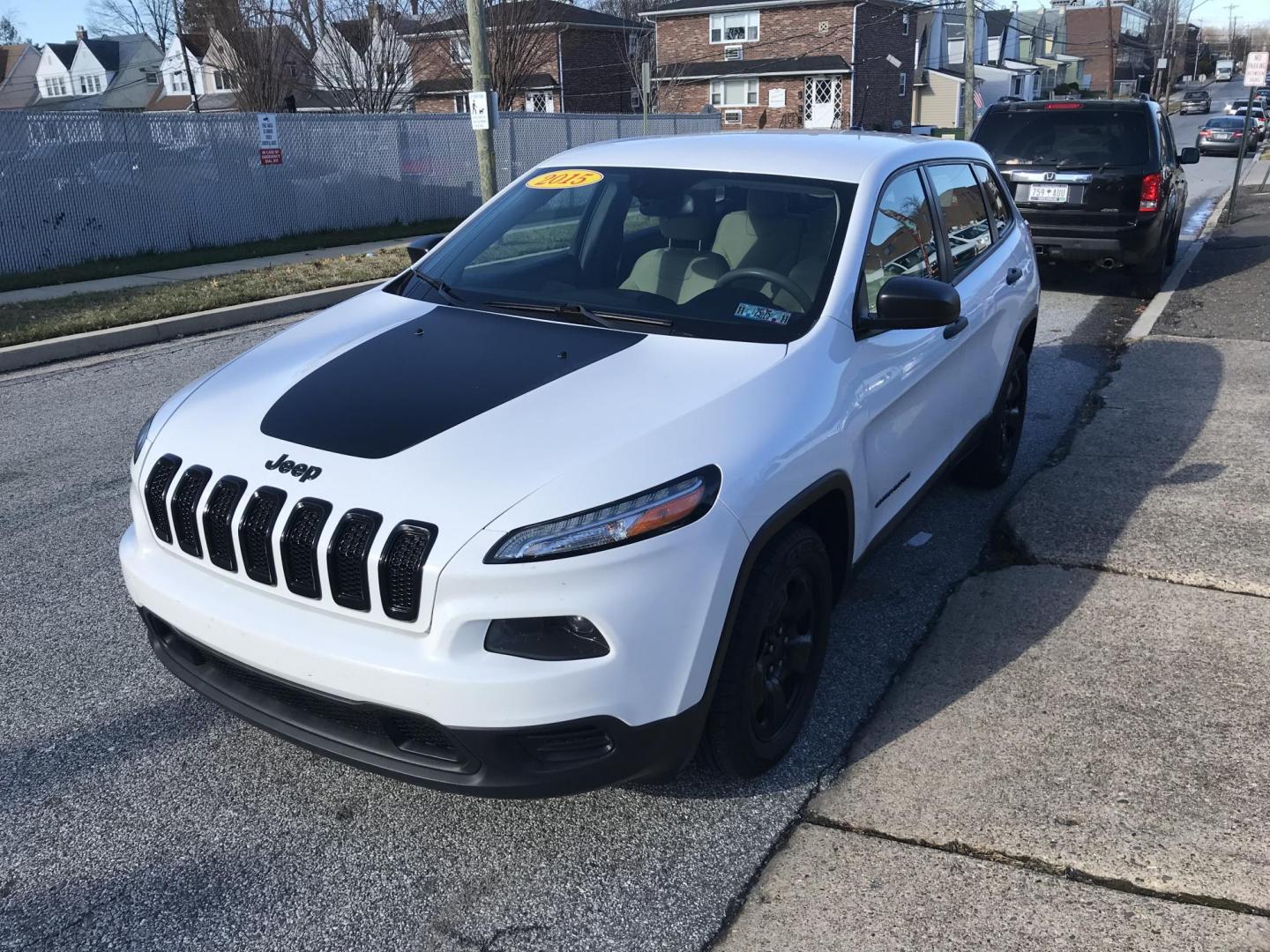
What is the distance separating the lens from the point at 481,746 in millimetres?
2521

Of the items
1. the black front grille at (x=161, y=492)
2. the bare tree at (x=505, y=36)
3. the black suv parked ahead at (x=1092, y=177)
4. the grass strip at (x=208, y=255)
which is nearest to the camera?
the black front grille at (x=161, y=492)

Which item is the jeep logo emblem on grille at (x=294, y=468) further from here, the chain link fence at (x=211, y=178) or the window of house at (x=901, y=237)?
the chain link fence at (x=211, y=178)

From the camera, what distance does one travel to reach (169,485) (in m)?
2.92

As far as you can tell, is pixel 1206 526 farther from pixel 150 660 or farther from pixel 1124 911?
pixel 150 660

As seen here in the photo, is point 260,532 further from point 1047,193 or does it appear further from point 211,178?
point 211,178

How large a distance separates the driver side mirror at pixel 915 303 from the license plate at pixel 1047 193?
8002 millimetres

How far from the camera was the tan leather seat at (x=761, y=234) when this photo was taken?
12.3ft

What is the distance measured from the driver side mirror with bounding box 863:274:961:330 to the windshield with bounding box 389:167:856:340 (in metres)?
0.21

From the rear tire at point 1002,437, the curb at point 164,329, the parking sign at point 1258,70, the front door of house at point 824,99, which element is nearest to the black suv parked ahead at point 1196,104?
the front door of house at point 824,99

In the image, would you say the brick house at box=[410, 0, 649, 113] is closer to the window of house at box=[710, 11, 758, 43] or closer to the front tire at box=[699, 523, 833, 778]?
the window of house at box=[710, 11, 758, 43]

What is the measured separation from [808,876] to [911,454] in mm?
1715

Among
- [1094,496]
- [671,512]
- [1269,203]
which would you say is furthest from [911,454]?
[1269,203]

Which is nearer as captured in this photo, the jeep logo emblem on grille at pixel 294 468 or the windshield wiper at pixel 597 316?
the jeep logo emblem on grille at pixel 294 468

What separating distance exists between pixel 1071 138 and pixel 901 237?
311 inches
